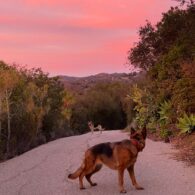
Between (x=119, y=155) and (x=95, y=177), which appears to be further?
(x=95, y=177)

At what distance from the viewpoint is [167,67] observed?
25797mm

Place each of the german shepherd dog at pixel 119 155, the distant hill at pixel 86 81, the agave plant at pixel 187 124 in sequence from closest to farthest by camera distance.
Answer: the german shepherd dog at pixel 119 155, the agave plant at pixel 187 124, the distant hill at pixel 86 81

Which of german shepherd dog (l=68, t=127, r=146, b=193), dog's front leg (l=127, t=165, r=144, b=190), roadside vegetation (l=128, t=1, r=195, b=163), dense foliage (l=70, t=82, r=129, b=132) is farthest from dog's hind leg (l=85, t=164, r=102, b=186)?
dense foliage (l=70, t=82, r=129, b=132)

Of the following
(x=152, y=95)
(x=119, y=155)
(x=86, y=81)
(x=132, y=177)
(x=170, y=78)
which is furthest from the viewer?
(x=86, y=81)

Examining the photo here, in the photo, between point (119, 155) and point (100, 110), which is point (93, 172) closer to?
point (119, 155)

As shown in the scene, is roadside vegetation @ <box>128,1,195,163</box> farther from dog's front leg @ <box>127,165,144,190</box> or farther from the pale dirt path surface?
dog's front leg @ <box>127,165,144,190</box>

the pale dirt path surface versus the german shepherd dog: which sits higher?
the german shepherd dog

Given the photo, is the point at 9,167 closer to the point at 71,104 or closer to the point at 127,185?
the point at 127,185

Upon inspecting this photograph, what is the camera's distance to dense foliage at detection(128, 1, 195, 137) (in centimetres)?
2262

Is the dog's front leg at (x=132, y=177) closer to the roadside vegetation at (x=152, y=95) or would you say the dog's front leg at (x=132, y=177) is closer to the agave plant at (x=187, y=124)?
the roadside vegetation at (x=152, y=95)

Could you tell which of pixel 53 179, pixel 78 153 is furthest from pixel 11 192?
pixel 78 153

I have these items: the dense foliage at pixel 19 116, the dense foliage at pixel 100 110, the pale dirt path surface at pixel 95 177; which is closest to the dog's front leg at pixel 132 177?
the pale dirt path surface at pixel 95 177

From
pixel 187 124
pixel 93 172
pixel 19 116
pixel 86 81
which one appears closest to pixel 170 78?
pixel 187 124

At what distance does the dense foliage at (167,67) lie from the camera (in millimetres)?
22625
